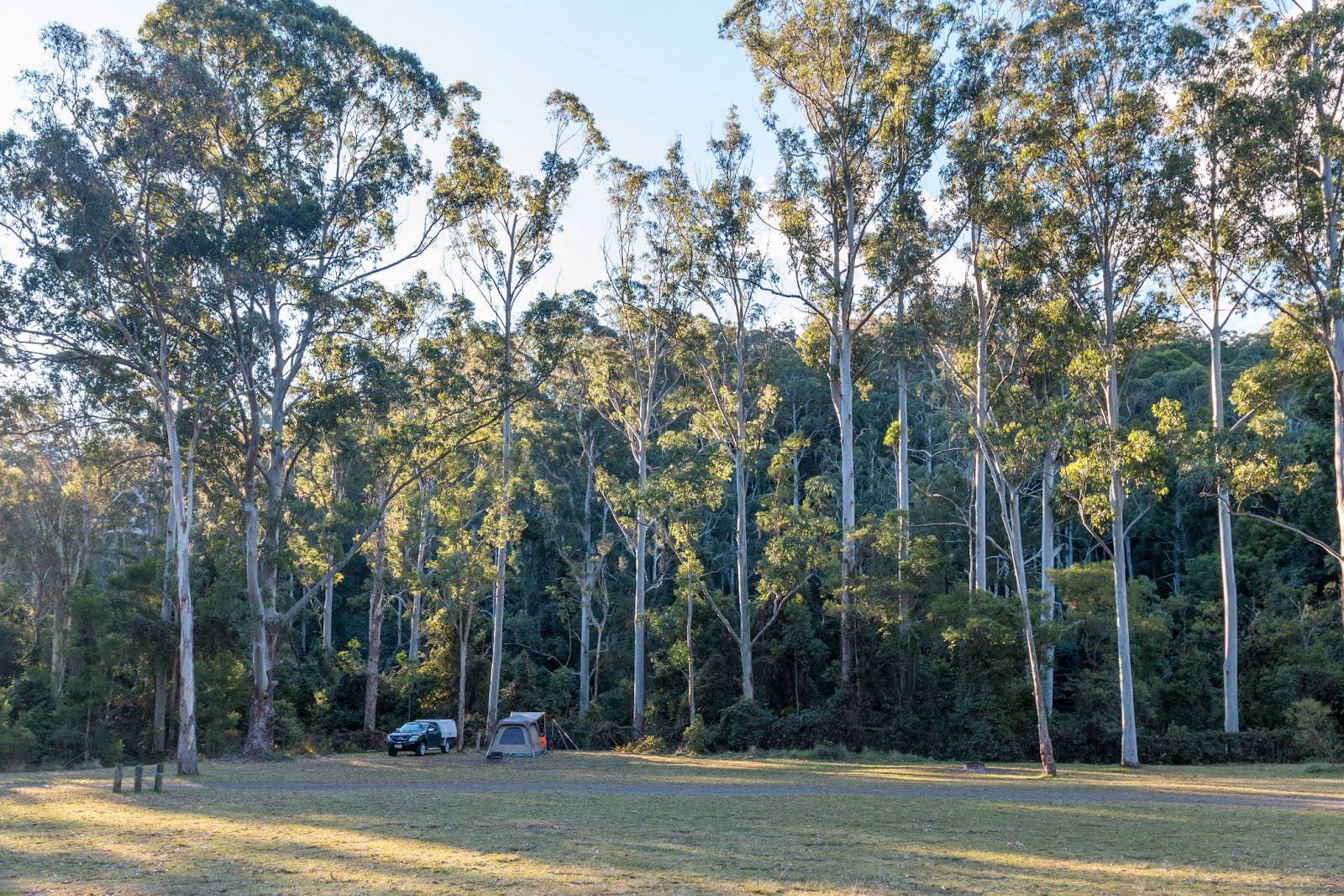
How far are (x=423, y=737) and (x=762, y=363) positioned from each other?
17818 millimetres

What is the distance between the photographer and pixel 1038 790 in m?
18.7

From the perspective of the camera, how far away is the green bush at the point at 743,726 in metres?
31.9

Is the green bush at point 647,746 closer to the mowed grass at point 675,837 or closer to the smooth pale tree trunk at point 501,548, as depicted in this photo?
the smooth pale tree trunk at point 501,548

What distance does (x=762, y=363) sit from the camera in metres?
36.8

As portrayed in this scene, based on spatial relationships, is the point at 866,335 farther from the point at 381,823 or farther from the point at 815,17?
the point at 381,823

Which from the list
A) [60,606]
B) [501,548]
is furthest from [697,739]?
[60,606]

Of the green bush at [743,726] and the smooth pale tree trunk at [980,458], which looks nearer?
the smooth pale tree trunk at [980,458]

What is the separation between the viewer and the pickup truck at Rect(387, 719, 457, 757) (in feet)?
112

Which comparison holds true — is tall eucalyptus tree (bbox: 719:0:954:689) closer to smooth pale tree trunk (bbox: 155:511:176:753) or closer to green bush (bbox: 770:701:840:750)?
green bush (bbox: 770:701:840:750)

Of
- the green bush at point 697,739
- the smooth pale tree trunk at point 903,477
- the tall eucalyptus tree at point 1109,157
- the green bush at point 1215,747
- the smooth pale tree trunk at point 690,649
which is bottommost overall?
the green bush at point 697,739

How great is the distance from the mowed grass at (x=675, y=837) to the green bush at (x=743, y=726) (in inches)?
400

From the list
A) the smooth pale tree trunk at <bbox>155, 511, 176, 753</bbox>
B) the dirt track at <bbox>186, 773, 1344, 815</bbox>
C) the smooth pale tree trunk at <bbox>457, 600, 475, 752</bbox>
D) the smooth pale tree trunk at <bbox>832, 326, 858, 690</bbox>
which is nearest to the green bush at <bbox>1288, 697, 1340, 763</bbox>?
the dirt track at <bbox>186, 773, 1344, 815</bbox>

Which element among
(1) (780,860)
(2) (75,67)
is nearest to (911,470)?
(2) (75,67)

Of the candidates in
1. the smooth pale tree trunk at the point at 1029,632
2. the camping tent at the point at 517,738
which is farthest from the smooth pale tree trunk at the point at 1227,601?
the camping tent at the point at 517,738
